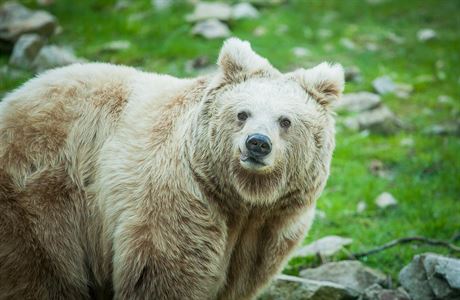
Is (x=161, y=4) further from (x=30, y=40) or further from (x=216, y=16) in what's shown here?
(x=30, y=40)

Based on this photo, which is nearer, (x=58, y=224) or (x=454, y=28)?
(x=58, y=224)

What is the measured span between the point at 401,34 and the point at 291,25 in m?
2.37

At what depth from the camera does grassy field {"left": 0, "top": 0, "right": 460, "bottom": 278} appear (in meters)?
8.56

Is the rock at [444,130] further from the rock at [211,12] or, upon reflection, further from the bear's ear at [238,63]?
the bear's ear at [238,63]

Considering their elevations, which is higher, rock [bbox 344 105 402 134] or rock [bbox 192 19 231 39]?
rock [bbox 192 19 231 39]

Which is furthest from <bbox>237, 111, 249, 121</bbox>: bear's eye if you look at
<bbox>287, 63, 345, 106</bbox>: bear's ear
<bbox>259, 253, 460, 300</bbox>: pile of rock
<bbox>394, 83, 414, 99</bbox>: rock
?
<bbox>394, 83, 414, 99</bbox>: rock

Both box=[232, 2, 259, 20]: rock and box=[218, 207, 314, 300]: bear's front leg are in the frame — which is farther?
box=[232, 2, 259, 20]: rock

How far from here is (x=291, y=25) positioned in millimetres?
14531

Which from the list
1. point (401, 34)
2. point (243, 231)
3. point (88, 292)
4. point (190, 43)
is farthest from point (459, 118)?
point (88, 292)

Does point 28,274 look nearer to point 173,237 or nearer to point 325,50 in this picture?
point 173,237

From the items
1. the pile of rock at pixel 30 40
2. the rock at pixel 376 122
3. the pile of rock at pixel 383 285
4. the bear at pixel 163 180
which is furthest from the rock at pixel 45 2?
the pile of rock at pixel 383 285

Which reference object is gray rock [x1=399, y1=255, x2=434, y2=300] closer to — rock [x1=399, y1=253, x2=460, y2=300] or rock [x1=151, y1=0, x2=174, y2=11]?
rock [x1=399, y1=253, x2=460, y2=300]

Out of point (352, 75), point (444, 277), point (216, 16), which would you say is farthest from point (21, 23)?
point (444, 277)

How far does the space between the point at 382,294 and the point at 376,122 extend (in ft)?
15.5
